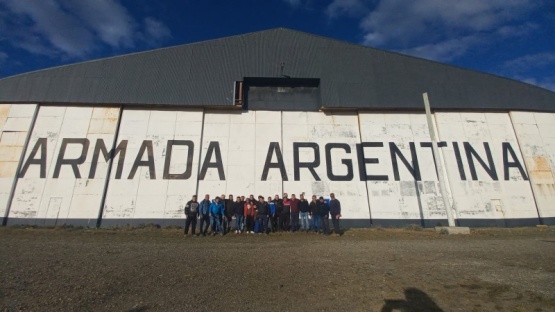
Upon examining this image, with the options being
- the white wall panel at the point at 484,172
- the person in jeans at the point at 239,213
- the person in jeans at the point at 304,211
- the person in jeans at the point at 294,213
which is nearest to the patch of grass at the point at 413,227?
the white wall panel at the point at 484,172

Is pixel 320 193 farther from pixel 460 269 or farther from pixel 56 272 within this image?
pixel 56 272

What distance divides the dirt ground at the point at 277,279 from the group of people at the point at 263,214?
369cm

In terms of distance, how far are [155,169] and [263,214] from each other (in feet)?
21.8

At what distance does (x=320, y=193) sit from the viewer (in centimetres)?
1505

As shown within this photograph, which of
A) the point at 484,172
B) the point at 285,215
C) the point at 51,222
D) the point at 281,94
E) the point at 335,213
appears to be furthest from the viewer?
the point at 281,94

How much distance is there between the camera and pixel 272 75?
1641cm

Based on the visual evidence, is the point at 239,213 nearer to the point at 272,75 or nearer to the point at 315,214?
the point at 315,214

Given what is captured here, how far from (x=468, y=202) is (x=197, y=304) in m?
15.6

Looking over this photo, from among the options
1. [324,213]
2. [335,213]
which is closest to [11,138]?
[324,213]

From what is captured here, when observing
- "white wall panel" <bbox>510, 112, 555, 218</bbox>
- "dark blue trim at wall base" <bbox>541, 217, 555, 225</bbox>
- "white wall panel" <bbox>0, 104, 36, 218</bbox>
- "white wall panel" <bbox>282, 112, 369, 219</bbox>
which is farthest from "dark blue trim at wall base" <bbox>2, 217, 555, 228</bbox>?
"white wall panel" <bbox>0, 104, 36, 218</bbox>

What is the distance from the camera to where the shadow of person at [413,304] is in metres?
4.27

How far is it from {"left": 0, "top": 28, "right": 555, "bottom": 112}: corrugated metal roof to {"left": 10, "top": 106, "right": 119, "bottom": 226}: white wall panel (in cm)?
105

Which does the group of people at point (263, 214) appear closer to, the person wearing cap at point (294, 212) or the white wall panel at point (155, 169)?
the person wearing cap at point (294, 212)

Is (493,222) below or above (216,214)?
below
